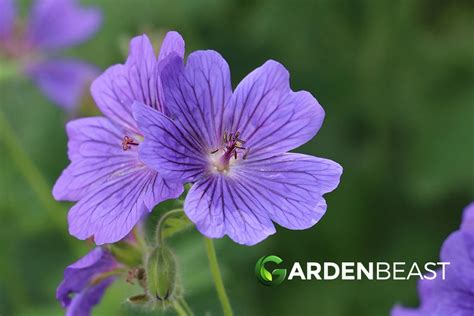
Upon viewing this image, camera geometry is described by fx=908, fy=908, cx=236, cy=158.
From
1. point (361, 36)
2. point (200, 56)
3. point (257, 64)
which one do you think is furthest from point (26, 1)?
point (200, 56)

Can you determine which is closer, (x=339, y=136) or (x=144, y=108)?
(x=144, y=108)

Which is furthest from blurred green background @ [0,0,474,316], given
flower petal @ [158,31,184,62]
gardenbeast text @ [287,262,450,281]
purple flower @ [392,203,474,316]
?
flower petal @ [158,31,184,62]

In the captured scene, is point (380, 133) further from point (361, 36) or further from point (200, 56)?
point (200, 56)

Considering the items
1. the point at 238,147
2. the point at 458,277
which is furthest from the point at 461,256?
the point at 238,147

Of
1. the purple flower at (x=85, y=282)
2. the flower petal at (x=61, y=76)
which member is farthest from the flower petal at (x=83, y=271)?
the flower petal at (x=61, y=76)

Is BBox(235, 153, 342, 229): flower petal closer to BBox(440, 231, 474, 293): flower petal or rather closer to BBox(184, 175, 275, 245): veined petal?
BBox(184, 175, 275, 245): veined petal
